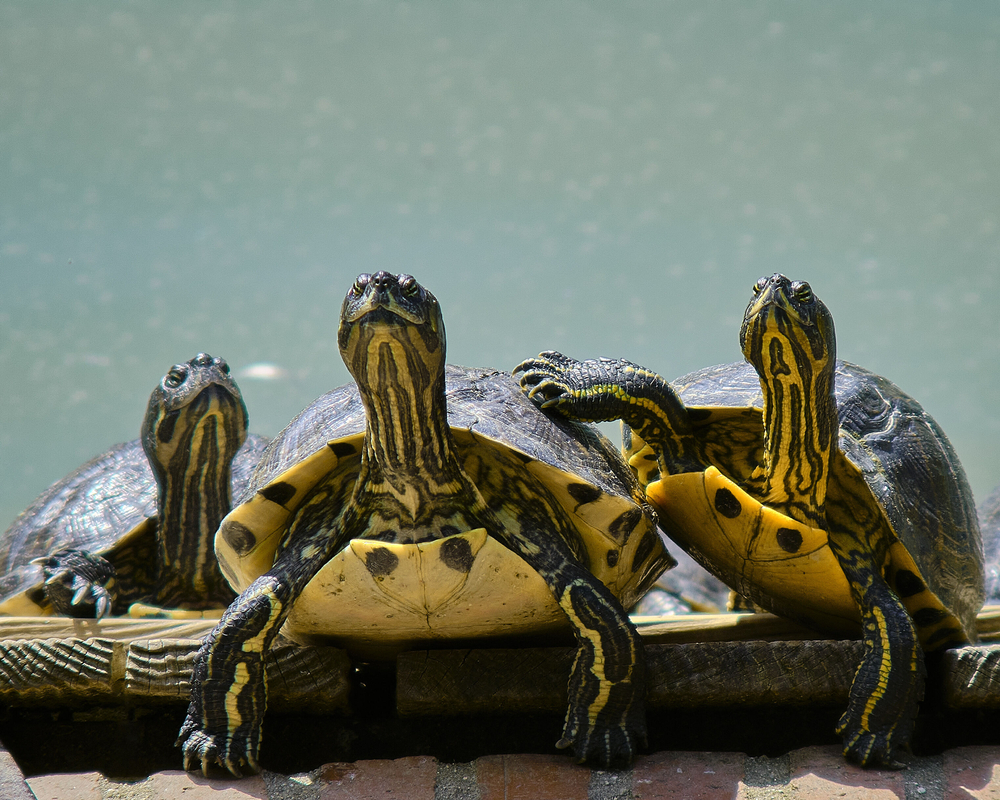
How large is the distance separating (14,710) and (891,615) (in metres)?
2.29

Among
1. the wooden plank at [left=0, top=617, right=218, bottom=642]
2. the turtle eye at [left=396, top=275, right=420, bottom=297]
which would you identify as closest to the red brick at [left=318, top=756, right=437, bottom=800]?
the wooden plank at [left=0, top=617, right=218, bottom=642]

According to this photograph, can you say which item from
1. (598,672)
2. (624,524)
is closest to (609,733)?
(598,672)

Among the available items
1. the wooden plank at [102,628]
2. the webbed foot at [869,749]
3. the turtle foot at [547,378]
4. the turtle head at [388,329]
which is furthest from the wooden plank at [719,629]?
the wooden plank at [102,628]

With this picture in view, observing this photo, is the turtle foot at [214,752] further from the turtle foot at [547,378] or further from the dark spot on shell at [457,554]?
the turtle foot at [547,378]

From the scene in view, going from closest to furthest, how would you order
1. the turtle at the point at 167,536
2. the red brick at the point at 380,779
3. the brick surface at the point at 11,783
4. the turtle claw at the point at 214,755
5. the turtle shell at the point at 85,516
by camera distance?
1. the brick surface at the point at 11,783
2. the red brick at the point at 380,779
3. the turtle claw at the point at 214,755
4. the turtle at the point at 167,536
5. the turtle shell at the point at 85,516

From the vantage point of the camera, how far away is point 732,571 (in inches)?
112

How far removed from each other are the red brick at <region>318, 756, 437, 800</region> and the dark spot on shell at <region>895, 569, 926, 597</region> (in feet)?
5.03

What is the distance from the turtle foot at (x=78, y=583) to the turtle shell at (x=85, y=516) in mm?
166

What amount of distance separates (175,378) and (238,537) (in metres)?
1.19

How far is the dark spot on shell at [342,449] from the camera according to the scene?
2.46 metres

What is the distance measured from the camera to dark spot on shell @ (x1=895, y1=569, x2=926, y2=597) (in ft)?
8.60

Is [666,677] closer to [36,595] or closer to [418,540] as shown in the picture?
[418,540]

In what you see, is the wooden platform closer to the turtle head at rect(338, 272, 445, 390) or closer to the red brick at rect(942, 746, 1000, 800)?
the red brick at rect(942, 746, 1000, 800)

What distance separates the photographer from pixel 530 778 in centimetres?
192
